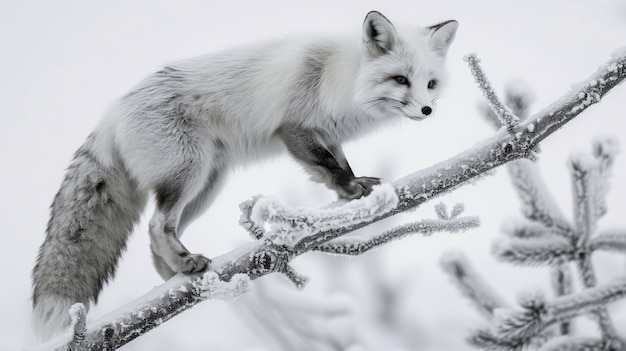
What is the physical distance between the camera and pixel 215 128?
4.30 metres

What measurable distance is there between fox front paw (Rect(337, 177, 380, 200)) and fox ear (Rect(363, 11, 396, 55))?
0.93 meters

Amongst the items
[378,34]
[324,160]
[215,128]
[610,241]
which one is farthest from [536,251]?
[215,128]

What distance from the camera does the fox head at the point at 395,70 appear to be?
409cm

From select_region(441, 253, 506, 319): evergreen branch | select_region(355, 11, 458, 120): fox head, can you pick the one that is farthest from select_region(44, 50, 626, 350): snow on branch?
select_region(355, 11, 458, 120): fox head

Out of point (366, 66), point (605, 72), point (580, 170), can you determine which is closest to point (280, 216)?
point (580, 170)

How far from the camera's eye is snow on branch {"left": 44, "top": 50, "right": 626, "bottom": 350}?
2600mm

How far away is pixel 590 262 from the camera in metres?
2.01

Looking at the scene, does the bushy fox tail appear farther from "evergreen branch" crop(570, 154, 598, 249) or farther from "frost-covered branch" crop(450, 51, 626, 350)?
"evergreen branch" crop(570, 154, 598, 249)

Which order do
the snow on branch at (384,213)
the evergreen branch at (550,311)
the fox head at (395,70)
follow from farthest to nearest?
1. the fox head at (395,70)
2. the snow on branch at (384,213)
3. the evergreen branch at (550,311)

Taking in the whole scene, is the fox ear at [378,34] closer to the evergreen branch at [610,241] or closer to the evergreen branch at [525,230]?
the evergreen branch at [525,230]

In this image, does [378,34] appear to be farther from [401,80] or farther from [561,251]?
[561,251]

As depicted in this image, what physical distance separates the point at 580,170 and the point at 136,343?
6.66 metres

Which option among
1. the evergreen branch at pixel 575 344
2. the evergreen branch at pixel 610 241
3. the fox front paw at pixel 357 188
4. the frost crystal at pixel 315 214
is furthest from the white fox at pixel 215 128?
the evergreen branch at pixel 575 344

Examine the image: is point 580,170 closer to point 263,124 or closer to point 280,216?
point 280,216
